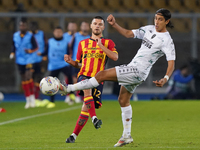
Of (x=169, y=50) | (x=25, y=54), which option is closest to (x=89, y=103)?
(x=169, y=50)

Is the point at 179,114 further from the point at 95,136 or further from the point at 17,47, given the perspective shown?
the point at 17,47

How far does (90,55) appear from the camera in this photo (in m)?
5.91

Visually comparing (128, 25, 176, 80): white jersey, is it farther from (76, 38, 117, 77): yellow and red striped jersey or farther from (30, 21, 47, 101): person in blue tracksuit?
(30, 21, 47, 101): person in blue tracksuit

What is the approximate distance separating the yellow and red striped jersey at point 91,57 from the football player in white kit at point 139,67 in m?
0.53

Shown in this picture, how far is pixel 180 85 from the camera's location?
45.5ft

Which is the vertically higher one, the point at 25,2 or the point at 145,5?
the point at 25,2

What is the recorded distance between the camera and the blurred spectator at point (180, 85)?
45.1 feet

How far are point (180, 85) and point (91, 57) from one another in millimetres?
8451

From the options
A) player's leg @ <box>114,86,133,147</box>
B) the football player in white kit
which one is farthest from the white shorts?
player's leg @ <box>114,86,133,147</box>

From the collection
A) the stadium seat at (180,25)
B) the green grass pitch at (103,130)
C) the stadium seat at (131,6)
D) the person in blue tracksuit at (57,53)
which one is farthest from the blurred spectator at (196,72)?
the stadium seat at (131,6)

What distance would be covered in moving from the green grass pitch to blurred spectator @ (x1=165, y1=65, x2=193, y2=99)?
9.57 ft

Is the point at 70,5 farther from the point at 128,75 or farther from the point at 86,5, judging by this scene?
the point at 128,75

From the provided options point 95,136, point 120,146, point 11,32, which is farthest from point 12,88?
point 120,146

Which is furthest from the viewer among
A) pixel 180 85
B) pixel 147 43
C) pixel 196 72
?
pixel 196 72
